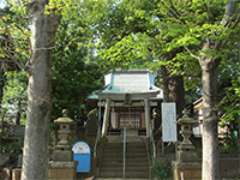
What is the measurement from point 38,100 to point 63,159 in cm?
592

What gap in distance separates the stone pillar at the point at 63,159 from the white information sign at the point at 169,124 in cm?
311

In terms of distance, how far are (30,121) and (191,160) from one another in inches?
257

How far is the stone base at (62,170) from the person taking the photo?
10362 millimetres

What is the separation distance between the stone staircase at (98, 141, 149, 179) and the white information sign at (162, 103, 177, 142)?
81.5 inches

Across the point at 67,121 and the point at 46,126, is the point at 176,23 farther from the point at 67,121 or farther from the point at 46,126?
the point at 67,121

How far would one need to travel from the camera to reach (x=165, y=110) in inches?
434

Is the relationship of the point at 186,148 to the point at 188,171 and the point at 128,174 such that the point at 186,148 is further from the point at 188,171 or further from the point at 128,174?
the point at 128,174

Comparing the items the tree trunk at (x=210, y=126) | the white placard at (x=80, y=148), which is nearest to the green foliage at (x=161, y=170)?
the white placard at (x=80, y=148)

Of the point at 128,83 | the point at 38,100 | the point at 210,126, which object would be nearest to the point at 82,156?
the point at 128,83

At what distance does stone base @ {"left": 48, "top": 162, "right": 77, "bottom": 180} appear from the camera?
10.4 meters

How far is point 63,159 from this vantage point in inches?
421

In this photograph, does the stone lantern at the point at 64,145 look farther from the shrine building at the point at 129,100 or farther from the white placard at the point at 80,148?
the shrine building at the point at 129,100

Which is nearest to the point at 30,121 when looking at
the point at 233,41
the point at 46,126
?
the point at 46,126

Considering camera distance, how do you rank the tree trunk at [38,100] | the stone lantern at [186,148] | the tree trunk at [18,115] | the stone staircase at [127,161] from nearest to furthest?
the tree trunk at [38,100] < the stone lantern at [186,148] < the stone staircase at [127,161] < the tree trunk at [18,115]
